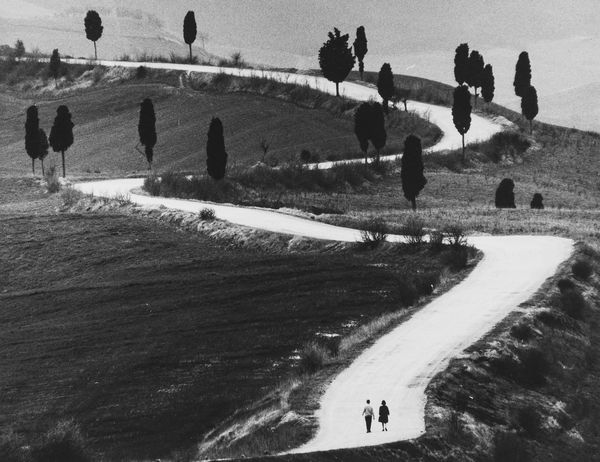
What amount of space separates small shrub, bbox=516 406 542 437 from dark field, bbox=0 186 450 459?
5.77m

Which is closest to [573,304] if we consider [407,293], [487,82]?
[407,293]

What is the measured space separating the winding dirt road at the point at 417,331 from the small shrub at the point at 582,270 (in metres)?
0.66

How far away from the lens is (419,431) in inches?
951

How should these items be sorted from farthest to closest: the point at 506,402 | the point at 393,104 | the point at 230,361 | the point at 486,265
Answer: the point at 393,104 → the point at 486,265 → the point at 230,361 → the point at 506,402

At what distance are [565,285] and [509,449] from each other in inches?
531

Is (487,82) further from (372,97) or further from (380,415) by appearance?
(380,415)

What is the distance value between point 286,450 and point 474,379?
616cm

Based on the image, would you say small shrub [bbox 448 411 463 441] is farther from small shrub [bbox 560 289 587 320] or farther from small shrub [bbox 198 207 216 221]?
small shrub [bbox 198 207 216 221]

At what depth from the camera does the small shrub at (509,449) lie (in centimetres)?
2406

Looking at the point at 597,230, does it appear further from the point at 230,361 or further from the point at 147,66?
the point at 147,66

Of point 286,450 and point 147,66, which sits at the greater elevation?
point 147,66

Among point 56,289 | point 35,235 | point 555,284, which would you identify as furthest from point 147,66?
point 555,284

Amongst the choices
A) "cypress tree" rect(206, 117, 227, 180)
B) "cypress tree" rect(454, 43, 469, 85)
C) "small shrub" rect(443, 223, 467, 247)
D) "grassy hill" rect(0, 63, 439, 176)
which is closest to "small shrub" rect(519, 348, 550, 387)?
"small shrub" rect(443, 223, 467, 247)

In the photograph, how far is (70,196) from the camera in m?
64.8
